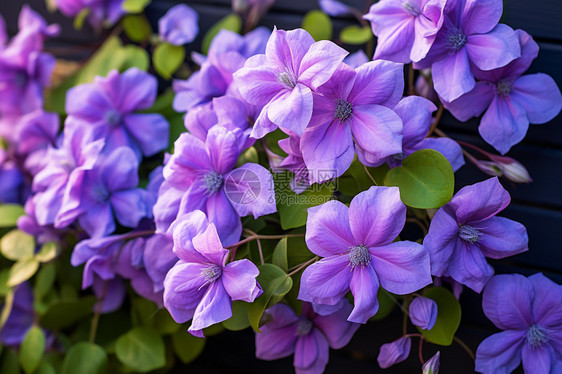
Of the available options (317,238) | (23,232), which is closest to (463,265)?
(317,238)

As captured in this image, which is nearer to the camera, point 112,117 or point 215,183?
point 215,183

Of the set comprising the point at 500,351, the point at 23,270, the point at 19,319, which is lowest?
the point at 19,319

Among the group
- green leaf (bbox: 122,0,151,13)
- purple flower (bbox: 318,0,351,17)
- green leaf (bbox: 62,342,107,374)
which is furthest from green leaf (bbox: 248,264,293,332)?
green leaf (bbox: 122,0,151,13)

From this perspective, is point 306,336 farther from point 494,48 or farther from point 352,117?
point 494,48

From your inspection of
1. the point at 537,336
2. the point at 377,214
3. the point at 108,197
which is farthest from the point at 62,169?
the point at 537,336

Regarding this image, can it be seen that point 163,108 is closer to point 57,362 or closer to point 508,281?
point 57,362
